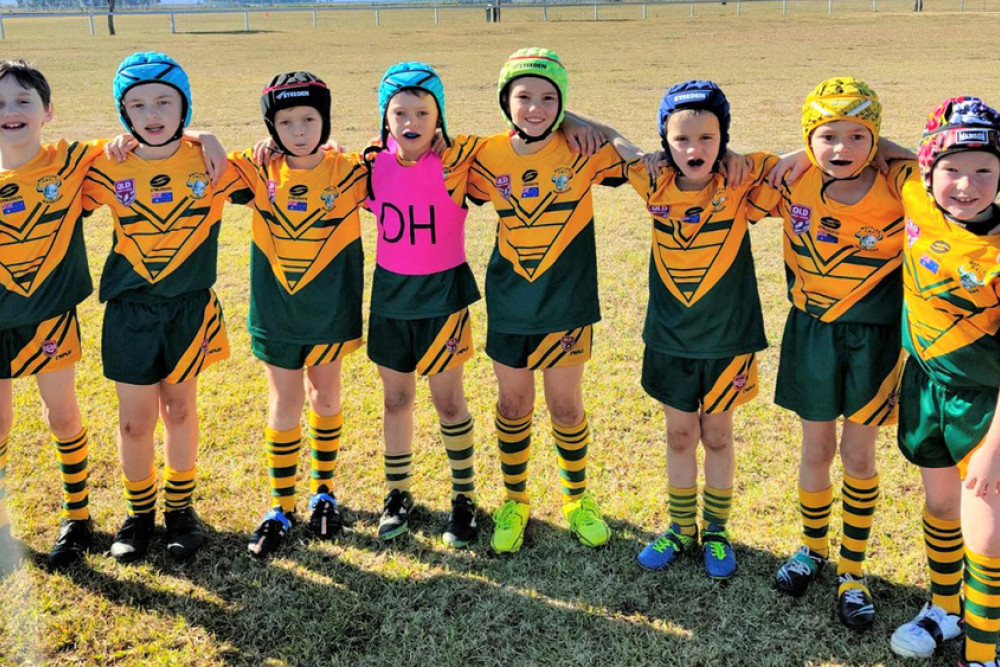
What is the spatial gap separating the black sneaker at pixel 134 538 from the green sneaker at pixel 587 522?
75.9 inches

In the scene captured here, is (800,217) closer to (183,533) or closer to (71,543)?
(183,533)

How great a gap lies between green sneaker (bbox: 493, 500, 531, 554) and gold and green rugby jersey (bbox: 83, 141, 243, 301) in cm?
173

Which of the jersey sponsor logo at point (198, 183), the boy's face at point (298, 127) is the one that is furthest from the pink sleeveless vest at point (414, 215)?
the jersey sponsor logo at point (198, 183)

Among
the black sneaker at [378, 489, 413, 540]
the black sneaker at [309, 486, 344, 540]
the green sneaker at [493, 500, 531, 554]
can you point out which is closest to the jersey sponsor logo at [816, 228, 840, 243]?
the green sneaker at [493, 500, 531, 554]

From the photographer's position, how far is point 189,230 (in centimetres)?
392

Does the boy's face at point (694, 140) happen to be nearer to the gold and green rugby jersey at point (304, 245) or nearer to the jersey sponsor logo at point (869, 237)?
the jersey sponsor logo at point (869, 237)

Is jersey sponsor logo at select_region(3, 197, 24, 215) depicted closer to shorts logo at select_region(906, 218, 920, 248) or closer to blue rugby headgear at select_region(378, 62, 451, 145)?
blue rugby headgear at select_region(378, 62, 451, 145)

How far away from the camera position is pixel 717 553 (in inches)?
154

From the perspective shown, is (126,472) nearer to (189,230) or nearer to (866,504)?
(189,230)

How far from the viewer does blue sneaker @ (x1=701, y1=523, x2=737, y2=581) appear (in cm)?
386

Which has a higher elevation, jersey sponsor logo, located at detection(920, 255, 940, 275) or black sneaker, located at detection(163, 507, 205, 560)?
jersey sponsor logo, located at detection(920, 255, 940, 275)

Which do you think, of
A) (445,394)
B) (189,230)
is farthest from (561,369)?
(189,230)

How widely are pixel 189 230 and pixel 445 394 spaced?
4.37 ft

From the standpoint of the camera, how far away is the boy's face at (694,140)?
138 inches
